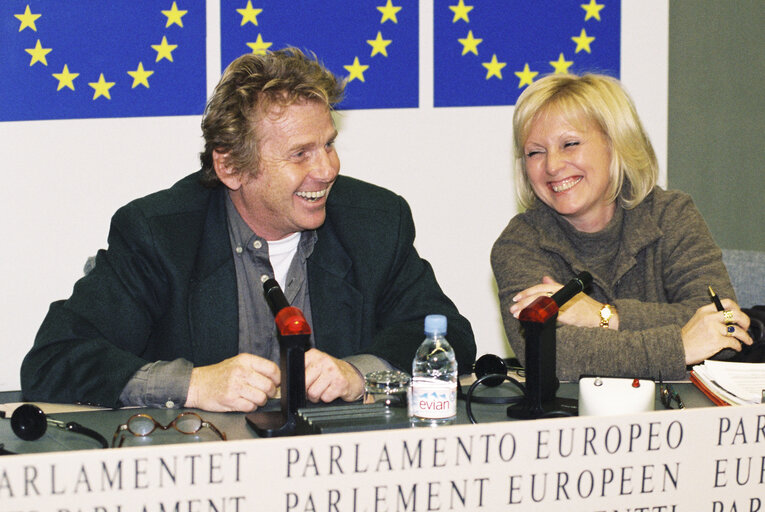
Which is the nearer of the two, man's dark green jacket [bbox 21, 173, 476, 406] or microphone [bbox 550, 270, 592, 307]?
microphone [bbox 550, 270, 592, 307]

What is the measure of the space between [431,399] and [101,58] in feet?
7.61

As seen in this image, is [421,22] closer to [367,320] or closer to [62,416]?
[367,320]

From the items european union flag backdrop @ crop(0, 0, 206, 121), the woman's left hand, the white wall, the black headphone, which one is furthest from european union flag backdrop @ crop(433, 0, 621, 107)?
the black headphone

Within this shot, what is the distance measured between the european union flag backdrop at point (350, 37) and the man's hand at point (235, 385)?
1859 millimetres

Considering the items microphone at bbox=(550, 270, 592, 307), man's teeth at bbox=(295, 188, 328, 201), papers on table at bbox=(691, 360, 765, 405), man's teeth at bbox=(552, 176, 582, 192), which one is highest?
man's teeth at bbox=(552, 176, 582, 192)

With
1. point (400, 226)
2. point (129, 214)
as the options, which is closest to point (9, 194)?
point (129, 214)

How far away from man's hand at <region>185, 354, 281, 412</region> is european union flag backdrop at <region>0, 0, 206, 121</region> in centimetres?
184

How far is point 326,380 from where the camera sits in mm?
1807

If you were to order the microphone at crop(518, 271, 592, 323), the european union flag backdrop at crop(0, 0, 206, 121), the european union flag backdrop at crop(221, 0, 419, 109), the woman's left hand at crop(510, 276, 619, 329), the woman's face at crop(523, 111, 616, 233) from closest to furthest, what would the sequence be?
the microphone at crop(518, 271, 592, 323), the woman's left hand at crop(510, 276, 619, 329), the woman's face at crop(523, 111, 616, 233), the european union flag backdrop at crop(0, 0, 206, 121), the european union flag backdrop at crop(221, 0, 419, 109)

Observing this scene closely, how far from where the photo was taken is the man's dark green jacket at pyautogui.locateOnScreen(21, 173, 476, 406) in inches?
74.7

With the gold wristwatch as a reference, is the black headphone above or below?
below

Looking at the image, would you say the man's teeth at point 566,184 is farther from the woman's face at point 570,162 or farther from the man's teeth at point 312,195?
the man's teeth at point 312,195

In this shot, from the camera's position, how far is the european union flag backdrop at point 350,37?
3.42m

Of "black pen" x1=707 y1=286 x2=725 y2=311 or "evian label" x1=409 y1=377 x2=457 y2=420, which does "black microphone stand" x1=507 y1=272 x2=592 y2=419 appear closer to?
"evian label" x1=409 y1=377 x2=457 y2=420
